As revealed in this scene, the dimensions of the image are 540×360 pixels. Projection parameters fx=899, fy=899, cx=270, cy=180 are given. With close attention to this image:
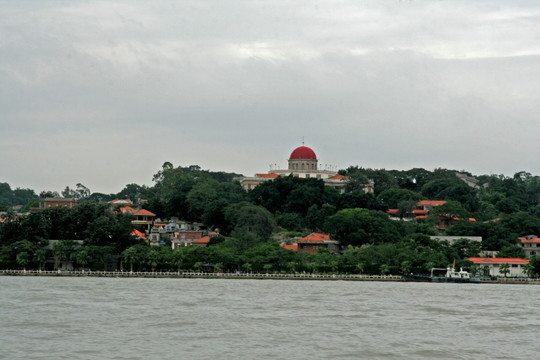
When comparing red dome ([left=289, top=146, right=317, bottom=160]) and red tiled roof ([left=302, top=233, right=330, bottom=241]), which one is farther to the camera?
red dome ([left=289, top=146, right=317, bottom=160])

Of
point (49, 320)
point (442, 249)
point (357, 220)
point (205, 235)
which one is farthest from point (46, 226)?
point (49, 320)

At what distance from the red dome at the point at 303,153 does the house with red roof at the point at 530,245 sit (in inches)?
1525

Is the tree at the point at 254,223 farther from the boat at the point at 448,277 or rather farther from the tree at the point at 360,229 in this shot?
the boat at the point at 448,277

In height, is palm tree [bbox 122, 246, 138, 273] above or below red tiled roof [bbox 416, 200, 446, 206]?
below

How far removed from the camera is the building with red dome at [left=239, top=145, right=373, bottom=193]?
125312mm

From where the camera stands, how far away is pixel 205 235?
104938 millimetres

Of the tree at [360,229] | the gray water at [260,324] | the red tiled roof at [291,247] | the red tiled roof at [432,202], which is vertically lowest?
the gray water at [260,324]

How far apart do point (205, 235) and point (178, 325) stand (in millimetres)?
67415

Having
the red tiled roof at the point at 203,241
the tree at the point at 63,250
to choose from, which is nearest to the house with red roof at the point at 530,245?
the red tiled roof at the point at 203,241

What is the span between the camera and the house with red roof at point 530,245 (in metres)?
95.5

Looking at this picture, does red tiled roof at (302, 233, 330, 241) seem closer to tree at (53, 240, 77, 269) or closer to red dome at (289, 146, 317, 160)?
tree at (53, 240, 77, 269)

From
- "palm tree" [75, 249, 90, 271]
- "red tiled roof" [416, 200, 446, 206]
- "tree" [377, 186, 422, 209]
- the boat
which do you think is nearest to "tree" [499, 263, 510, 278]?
the boat

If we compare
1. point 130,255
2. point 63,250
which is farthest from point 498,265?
point 63,250

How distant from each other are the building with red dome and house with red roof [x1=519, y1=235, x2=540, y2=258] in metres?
31.9
